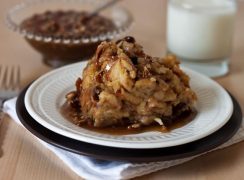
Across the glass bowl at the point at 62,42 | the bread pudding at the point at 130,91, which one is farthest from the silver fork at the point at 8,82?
the bread pudding at the point at 130,91

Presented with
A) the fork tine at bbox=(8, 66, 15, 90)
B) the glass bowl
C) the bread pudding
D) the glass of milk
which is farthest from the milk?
the fork tine at bbox=(8, 66, 15, 90)

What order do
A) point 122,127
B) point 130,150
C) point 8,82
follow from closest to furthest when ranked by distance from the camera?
point 130,150 → point 122,127 → point 8,82

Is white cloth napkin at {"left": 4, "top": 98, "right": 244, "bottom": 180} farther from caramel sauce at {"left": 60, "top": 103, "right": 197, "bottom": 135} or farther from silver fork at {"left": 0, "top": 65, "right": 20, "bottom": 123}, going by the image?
silver fork at {"left": 0, "top": 65, "right": 20, "bottom": 123}

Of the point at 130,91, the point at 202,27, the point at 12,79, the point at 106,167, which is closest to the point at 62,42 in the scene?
the point at 12,79

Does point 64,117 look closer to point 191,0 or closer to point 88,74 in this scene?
point 88,74

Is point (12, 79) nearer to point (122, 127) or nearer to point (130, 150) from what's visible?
point (122, 127)

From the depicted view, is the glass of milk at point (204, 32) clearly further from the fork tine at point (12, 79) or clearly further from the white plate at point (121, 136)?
the fork tine at point (12, 79)
